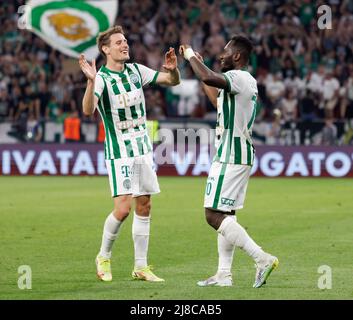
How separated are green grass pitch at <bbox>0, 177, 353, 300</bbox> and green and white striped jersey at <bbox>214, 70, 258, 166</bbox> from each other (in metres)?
1.18

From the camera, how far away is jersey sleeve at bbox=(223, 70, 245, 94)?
9383mm

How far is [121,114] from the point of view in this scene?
10.2 meters

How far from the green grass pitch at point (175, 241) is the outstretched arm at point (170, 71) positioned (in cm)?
188

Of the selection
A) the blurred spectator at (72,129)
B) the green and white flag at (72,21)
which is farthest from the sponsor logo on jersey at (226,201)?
the green and white flag at (72,21)

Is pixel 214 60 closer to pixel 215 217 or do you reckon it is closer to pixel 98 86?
pixel 98 86

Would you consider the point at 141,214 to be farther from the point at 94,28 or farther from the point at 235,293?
the point at 94,28

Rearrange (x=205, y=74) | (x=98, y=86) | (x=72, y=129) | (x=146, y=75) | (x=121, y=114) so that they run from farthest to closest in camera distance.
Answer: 1. (x=72, y=129)
2. (x=146, y=75)
3. (x=121, y=114)
4. (x=98, y=86)
5. (x=205, y=74)

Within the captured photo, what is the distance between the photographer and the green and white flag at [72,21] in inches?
1103

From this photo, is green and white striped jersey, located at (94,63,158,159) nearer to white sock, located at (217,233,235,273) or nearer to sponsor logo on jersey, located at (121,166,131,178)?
sponsor logo on jersey, located at (121,166,131,178)

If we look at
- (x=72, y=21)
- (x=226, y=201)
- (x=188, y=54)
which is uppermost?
(x=72, y=21)

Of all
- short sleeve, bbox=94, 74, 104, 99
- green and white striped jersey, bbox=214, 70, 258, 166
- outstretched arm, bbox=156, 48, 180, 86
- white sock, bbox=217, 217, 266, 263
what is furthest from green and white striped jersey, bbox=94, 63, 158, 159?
white sock, bbox=217, 217, 266, 263

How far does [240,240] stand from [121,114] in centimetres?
178

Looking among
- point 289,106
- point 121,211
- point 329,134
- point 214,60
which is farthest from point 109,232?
point 214,60

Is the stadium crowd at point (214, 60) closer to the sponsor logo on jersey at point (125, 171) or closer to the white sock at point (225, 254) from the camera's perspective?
the sponsor logo on jersey at point (125, 171)
